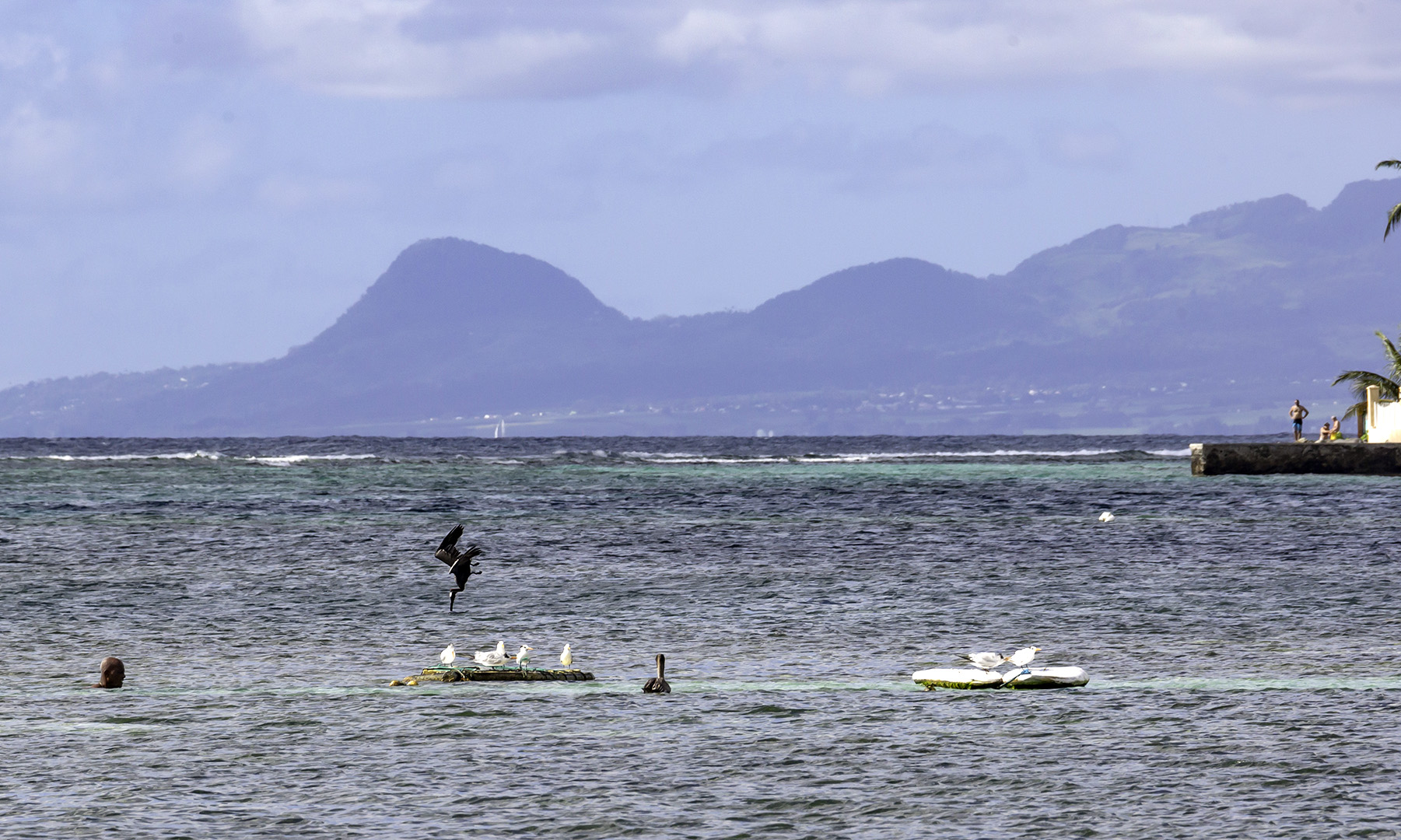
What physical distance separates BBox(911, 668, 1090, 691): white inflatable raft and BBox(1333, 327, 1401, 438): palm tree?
184ft

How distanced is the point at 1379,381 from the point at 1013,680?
63.5 meters

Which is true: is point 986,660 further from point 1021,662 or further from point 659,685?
point 659,685

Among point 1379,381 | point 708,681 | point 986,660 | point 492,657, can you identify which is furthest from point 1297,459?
point 492,657

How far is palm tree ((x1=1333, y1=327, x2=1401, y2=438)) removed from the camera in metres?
74.8

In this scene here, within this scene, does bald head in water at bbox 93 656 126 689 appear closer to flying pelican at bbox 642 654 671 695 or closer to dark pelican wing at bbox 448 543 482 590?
flying pelican at bbox 642 654 671 695

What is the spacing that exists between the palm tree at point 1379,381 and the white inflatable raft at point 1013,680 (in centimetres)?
5612

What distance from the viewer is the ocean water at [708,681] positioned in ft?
47.5

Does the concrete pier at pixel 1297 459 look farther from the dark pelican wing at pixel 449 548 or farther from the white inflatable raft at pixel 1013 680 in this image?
the white inflatable raft at pixel 1013 680

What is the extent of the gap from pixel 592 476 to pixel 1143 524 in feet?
147

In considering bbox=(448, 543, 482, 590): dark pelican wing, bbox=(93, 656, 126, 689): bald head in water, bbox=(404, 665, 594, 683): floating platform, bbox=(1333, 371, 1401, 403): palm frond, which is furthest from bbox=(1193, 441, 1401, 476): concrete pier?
bbox=(93, 656, 126, 689): bald head in water

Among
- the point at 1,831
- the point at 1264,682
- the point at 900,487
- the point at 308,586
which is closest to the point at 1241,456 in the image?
the point at 900,487

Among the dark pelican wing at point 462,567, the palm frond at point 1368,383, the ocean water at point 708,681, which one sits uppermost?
the palm frond at point 1368,383

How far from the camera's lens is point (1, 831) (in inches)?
533

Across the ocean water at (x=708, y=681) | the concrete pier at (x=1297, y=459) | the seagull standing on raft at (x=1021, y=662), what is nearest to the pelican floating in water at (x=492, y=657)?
the ocean water at (x=708, y=681)
